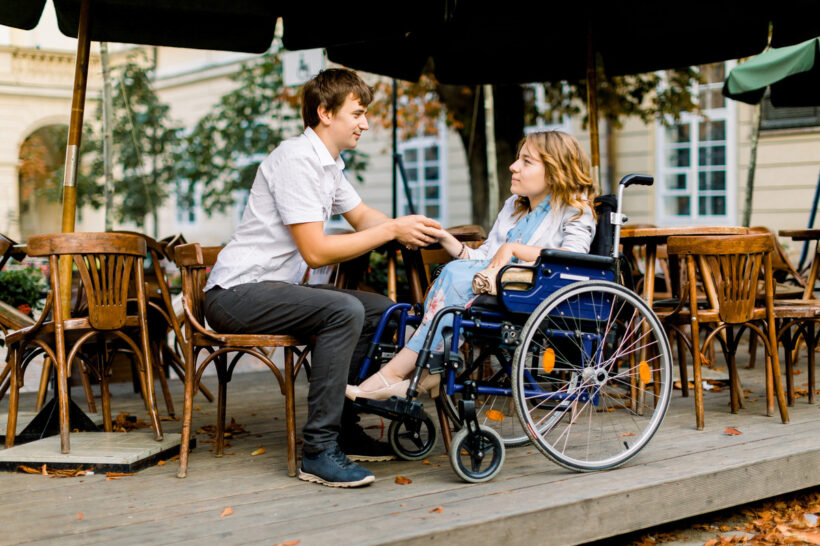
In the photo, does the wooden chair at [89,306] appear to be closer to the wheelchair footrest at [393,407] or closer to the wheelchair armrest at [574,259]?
the wheelchair footrest at [393,407]

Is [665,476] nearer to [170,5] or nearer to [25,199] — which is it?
[170,5]

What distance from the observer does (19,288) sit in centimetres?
576

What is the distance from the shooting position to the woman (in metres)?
3.29

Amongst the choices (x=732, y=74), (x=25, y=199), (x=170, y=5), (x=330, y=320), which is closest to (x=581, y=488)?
(x=330, y=320)

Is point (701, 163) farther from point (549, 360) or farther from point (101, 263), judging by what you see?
point (101, 263)

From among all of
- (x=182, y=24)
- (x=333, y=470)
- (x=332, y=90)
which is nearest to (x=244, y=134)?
(x=182, y=24)

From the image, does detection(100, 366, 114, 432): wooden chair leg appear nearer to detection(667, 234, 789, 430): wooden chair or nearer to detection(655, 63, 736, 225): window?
detection(667, 234, 789, 430): wooden chair

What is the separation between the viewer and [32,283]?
581 centimetres

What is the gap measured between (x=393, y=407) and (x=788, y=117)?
10.5 meters

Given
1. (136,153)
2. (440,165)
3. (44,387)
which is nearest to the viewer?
(44,387)

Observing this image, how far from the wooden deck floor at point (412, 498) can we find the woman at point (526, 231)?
41 centimetres

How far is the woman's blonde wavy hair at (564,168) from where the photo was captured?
3.55 metres

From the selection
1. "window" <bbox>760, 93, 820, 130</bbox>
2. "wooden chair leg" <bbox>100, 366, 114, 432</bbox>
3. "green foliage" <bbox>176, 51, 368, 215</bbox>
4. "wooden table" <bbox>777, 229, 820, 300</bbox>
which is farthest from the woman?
"green foliage" <bbox>176, 51, 368, 215</bbox>

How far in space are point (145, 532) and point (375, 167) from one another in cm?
1642
